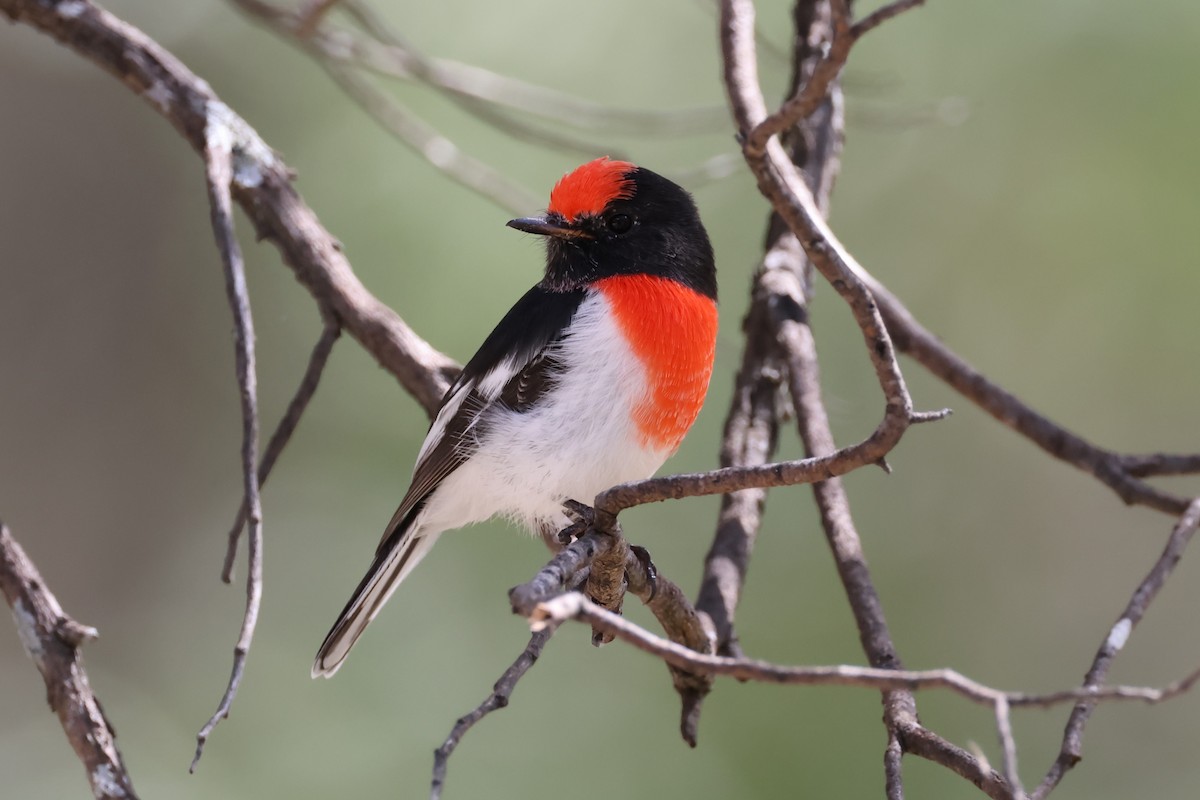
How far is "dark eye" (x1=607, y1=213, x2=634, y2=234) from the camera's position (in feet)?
11.6

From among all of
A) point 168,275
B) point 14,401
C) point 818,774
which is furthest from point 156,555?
point 818,774

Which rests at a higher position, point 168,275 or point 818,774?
point 168,275

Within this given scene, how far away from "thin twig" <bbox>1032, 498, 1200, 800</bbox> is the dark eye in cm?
163

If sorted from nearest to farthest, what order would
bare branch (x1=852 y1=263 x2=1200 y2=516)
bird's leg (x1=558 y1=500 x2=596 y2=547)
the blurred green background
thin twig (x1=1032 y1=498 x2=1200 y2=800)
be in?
thin twig (x1=1032 y1=498 x2=1200 y2=800), bird's leg (x1=558 y1=500 x2=596 y2=547), bare branch (x1=852 y1=263 x2=1200 y2=516), the blurred green background

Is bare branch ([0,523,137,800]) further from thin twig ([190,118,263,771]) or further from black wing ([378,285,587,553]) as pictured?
black wing ([378,285,587,553])

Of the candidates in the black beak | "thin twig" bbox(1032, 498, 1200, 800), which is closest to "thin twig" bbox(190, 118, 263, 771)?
the black beak

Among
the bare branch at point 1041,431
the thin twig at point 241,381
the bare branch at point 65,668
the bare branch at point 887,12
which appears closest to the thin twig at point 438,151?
the thin twig at point 241,381

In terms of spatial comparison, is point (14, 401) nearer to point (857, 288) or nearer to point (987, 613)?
point (987, 613)

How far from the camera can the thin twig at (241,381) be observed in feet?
7.23

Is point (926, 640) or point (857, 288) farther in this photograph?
point (926, 640)

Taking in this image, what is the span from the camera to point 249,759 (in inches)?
215

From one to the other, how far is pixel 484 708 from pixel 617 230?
2.09 metres

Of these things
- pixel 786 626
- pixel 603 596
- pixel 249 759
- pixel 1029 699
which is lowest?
pixel 1029 699

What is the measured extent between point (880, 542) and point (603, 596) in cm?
319
